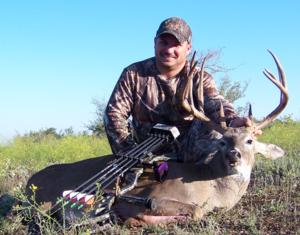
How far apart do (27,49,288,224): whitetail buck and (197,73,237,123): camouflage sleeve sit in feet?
1.01

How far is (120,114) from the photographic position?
5.78m

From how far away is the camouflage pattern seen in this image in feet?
19.0

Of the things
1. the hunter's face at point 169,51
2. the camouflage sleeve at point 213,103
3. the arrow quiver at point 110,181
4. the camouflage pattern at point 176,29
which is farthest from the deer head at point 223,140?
the camouflage pattern at point 176,29

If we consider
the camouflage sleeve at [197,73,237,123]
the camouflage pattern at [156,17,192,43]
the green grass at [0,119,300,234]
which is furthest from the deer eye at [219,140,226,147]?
the camouflage pattern at [156,17,192,43]

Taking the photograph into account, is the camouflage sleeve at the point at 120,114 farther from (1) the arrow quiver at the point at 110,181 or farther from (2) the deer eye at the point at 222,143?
(2) the deer eye at the point at 222,143

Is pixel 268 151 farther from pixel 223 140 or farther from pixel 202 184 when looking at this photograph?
pixel 202 184

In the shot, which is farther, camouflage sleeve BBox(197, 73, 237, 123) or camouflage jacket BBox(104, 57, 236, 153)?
camouflage jacket BBox(104, 57, 236, 153)

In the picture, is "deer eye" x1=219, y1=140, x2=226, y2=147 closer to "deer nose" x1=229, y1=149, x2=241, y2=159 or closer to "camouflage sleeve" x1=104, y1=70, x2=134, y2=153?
"deer nose" x1=229, y1=149, x2=241, y2=159

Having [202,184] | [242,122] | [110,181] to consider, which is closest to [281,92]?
[242,122]

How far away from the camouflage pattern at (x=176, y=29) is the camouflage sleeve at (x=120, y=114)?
60 cm

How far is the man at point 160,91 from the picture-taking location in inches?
228

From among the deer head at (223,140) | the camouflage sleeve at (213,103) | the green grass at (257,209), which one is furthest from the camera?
the camouflage sleeve at (213,103)

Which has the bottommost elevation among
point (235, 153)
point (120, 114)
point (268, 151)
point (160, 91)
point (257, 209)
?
point (257, 209)

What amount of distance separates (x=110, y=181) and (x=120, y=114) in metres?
1.54
